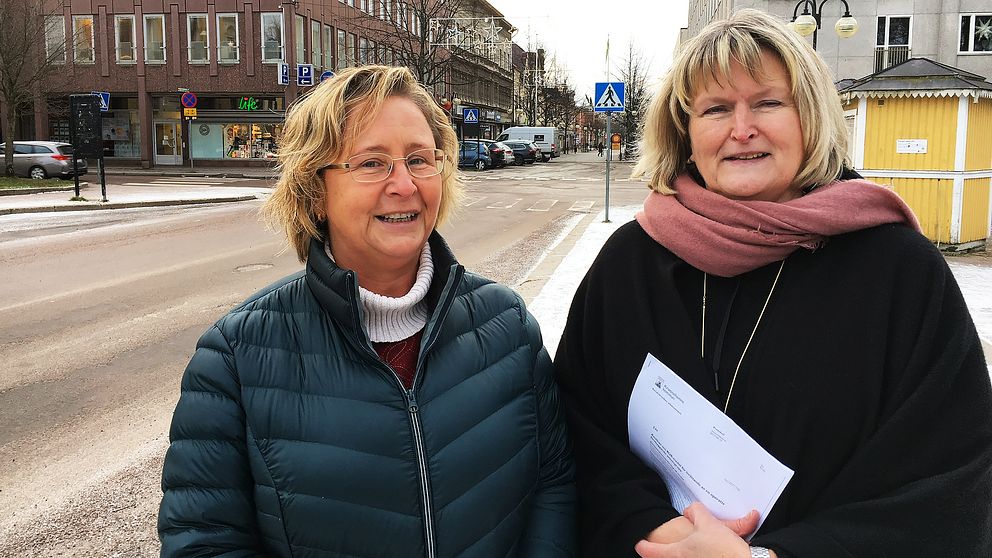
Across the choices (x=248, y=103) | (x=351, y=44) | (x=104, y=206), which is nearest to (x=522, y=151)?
(x=351, y=44)

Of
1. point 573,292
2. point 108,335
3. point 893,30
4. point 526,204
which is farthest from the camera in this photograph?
point 893,30

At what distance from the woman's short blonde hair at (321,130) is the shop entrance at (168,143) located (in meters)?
40.8

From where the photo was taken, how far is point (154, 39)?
3872 cm

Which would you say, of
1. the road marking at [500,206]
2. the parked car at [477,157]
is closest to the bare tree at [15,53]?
the road marking at [500,206]

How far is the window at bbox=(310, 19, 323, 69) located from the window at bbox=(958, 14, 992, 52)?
28.7m

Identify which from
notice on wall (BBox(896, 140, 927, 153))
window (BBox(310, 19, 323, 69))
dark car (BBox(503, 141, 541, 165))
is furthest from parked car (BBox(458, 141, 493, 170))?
notice on wall (BBox(896, 140, 927, 153))

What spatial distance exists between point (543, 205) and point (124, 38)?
27.8 metres

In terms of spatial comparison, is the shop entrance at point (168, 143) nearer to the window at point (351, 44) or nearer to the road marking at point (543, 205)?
the window at point (351, 44)

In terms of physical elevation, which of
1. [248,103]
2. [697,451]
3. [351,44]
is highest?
[351,44]

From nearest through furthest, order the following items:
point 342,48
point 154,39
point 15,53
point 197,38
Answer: point 15,53 < point 197,38 < point 154,39 < point 342,48

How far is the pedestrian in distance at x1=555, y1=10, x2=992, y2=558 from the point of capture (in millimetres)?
1590

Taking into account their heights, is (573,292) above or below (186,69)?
below

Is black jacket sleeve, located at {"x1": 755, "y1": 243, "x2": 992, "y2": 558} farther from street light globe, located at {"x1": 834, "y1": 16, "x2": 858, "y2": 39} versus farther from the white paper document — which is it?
street light globe, located at {"x1": 834, "y1": 16, "x2": 858, "y2": 39}

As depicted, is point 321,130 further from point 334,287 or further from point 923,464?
point 923,464
